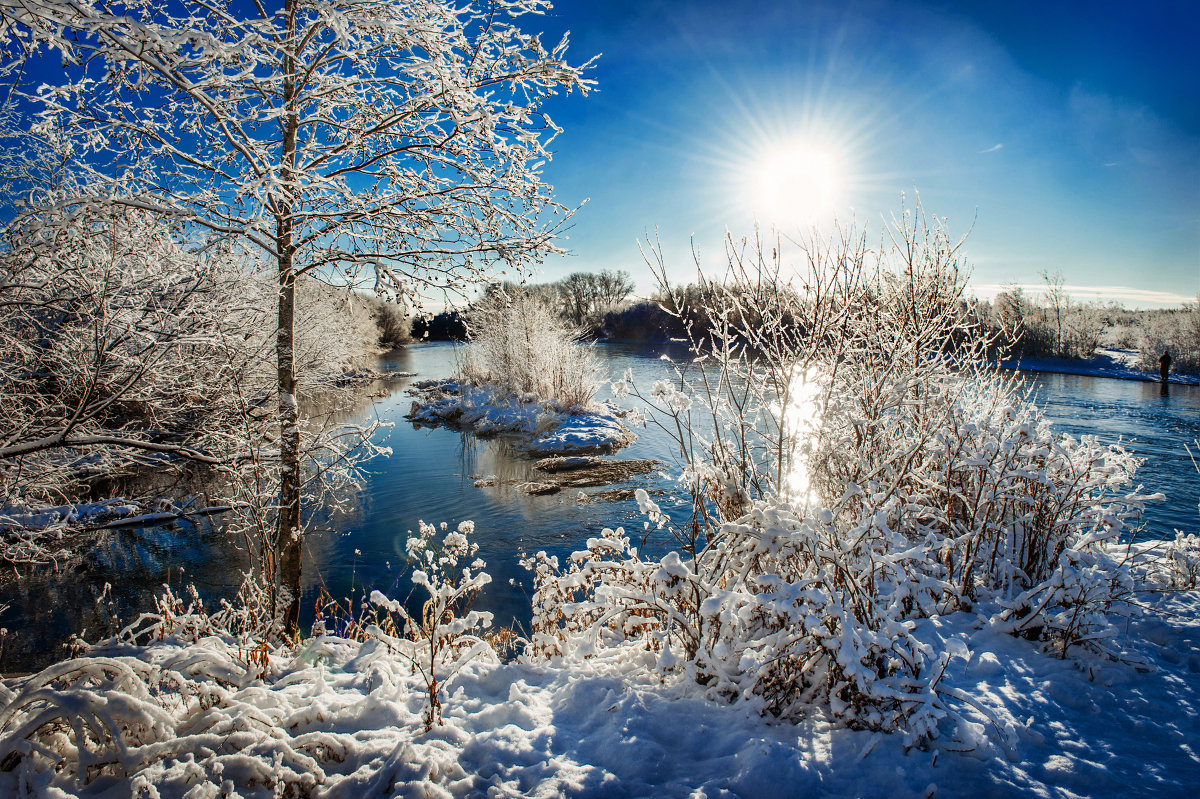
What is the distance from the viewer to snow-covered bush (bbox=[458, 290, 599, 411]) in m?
19.0

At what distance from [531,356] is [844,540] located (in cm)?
1815

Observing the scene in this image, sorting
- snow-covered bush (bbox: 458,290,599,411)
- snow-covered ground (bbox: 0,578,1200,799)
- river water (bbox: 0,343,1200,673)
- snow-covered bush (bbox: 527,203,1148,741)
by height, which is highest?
snow-covered bush (bbox: 458,290,599,411)

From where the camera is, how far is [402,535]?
9.26m

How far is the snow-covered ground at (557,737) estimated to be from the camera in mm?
1881

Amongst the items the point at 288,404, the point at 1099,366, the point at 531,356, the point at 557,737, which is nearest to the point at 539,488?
the point at 288,404

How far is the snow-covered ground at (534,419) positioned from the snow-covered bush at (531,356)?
1.86 ft

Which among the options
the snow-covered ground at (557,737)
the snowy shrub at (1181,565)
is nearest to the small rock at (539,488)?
the snow-covered ground at (557,737)

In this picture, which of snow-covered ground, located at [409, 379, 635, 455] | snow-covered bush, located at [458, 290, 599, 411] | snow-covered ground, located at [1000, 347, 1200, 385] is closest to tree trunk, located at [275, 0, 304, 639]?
snow-covered ground, located at [409, 379, 635, 455]

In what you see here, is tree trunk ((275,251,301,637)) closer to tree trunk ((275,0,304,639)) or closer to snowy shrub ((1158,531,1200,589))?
tree trunk ((275,0,304,639))

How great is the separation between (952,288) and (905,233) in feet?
2.29

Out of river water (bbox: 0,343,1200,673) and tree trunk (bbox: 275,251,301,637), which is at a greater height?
tree trunk (bbox: 275,251,301,637)

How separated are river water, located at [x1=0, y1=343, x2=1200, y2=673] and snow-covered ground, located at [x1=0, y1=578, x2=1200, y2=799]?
272 centimetres

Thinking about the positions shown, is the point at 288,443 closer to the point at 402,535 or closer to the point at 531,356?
the point at 402,535

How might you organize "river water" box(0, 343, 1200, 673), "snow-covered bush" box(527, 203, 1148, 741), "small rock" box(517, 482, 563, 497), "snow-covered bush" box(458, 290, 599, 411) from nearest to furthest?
"snow-covered bush" box(527, 203, 1148, 741) → "river water" box(0, 343, 1200, 673) → "small rock" box(517, 482, 563, 497) → "snow-covered bush" box(458, 290, 599, 411)
